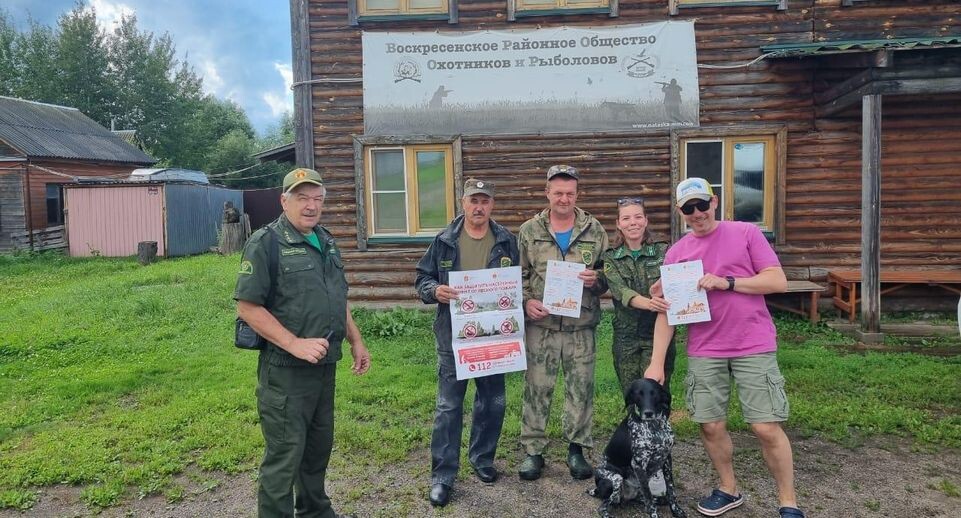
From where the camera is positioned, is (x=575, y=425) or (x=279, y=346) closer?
(x=279, y=346)

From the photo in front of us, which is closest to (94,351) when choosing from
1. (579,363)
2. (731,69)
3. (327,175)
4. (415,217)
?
(327,175)

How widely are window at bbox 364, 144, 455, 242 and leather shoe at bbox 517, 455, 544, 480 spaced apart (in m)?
5.53

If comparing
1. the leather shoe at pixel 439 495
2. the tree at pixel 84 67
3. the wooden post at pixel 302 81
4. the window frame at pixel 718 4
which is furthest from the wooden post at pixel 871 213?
the tree at pixel 84 67

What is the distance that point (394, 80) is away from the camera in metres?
8.91

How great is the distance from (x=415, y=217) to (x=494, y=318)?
220 inches

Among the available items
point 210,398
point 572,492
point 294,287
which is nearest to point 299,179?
point 294,287

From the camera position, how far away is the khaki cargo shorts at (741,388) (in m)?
3.18

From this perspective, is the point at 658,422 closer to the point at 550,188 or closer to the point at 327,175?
the point at 550,188

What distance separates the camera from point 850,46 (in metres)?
7.54

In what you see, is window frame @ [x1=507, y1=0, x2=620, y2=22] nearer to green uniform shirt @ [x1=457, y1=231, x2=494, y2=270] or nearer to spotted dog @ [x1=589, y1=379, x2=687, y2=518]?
green uniform shirt @ [x1=457, y1=231, x2=494, y2=270]

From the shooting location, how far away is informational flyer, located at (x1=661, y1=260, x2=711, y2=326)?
3289mm

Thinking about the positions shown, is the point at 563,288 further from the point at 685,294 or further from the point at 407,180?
the point at 407,180

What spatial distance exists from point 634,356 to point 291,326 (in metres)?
2.05

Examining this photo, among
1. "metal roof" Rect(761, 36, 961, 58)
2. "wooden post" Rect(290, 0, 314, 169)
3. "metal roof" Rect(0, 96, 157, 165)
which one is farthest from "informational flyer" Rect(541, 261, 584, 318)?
"metal roof" Rect(0, 96, 157, 165)
